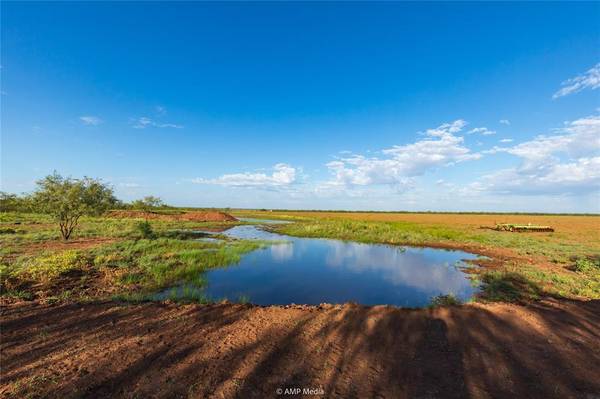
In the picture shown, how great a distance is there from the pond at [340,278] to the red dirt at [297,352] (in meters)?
3.73

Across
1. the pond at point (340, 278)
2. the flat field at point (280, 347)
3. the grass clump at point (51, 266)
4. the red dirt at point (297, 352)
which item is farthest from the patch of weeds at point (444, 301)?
the grass clump at point (51, 266)

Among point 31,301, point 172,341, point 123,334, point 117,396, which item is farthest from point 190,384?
point 31,301

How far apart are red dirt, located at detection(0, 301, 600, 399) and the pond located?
3.73 meters

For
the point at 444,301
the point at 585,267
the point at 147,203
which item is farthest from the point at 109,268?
the point at 147,203

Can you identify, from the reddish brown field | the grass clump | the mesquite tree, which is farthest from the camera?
the reddish brown field

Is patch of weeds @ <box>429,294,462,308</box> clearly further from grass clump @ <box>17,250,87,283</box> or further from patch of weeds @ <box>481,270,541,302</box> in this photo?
grass clump @ <box>17,250,87,283</box>

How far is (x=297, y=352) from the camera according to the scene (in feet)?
20.6

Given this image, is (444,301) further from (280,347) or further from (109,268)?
(109,268)

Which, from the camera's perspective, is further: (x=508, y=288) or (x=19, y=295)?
(x=508, y=288)

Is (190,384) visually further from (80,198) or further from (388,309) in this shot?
(80,198)

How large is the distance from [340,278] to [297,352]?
1077cm

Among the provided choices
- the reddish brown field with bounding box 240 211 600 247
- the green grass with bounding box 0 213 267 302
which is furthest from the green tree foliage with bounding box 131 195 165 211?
the green grass with bounding box 0 213 267 302

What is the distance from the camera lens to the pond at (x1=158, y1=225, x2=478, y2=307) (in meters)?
12.8

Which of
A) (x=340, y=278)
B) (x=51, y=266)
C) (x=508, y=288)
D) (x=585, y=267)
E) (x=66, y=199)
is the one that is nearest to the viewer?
(x=51, y=266)
